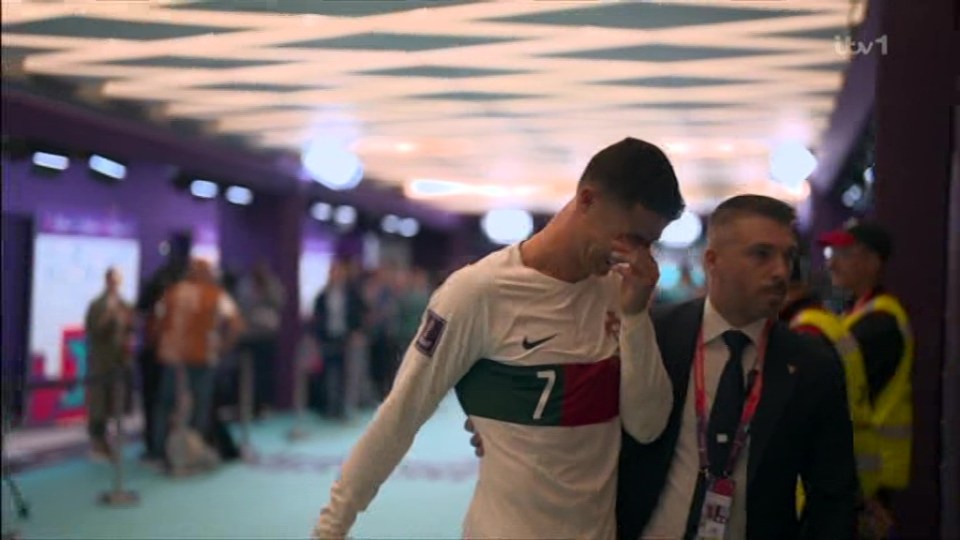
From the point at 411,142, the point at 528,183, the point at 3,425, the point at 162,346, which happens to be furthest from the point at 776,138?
the point at 3,425

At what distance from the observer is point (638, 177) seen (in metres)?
1.82

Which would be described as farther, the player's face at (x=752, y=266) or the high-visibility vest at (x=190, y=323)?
the high-visibility vest at (x=190, y=323)

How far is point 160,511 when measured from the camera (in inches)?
214

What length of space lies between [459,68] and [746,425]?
4286 mm

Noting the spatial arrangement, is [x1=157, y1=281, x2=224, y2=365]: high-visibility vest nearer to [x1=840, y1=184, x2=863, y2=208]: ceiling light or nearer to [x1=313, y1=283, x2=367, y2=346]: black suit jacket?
[x1=313, y1=283, x2=367, y2=346]: black suit jacket

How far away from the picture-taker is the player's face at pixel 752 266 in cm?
209

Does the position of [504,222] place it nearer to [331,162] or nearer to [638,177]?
[331,162]

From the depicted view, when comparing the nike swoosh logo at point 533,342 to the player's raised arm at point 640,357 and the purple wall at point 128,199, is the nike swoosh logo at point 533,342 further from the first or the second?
the purple wall at point 128,199

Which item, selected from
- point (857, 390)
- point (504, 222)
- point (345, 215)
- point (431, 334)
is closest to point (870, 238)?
point (857, 390)

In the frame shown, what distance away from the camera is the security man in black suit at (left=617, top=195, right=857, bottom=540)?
2023 mm

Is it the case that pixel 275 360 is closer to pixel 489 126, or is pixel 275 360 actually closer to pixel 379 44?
pixel 489 126

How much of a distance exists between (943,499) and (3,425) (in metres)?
4.38

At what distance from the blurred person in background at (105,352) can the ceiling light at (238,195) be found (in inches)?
113

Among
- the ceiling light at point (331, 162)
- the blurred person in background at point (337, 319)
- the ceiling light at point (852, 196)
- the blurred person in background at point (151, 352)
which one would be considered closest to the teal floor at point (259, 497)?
the blurred person in background at point (151, 352)
